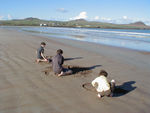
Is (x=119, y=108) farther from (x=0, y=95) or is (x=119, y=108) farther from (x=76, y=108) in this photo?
(x=0, y=95)

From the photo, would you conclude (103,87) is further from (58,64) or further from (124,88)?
(58,64)

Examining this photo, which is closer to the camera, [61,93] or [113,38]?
[61,93]

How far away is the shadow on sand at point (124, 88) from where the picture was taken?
550cm

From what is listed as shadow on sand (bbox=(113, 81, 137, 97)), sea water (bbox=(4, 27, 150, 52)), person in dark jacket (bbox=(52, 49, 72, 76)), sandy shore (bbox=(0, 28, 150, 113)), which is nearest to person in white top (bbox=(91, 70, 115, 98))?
sandy shore (bbox=(0, 28, 150, 113))

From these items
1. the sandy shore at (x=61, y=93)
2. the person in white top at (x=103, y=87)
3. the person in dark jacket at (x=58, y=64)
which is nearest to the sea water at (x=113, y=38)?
the sandy shore at (x=61, y=93)

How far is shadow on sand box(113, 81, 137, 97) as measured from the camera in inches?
217

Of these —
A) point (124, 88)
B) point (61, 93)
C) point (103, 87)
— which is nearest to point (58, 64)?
point (61, 93)

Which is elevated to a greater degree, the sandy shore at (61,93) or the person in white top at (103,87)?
the person in white top at (103,87)

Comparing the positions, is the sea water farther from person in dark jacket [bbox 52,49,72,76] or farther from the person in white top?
the person in white top

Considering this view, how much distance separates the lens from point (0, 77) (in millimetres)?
6387

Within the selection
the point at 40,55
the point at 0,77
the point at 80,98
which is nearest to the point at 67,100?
the point at 80,98

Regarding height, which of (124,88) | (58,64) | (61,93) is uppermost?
(58,64)

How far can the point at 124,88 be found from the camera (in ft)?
19.7

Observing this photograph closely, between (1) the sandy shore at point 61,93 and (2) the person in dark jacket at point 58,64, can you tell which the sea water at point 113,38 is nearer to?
(1) the sandy shore at point 61,93
